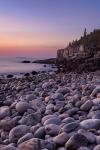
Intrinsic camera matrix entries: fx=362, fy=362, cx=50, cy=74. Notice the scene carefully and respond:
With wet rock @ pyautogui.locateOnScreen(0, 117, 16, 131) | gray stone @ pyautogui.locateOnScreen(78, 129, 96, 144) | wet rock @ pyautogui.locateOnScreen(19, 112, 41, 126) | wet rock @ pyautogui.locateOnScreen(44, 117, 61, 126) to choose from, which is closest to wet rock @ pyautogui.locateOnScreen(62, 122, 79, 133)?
gray stone @ pyautogui.locateOnScreen(78, 129, 96, 144)

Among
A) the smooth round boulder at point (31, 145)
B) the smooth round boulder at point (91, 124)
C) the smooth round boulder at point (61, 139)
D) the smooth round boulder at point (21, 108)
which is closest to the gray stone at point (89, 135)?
the smooth round boulder at point (61, 139)

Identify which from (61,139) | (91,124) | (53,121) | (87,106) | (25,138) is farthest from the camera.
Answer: (87,106)

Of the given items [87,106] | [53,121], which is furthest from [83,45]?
[53,121]

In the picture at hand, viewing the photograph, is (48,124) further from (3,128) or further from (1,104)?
(1,104)

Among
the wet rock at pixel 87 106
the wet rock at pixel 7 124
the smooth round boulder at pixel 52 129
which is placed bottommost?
the wet rock at pixel 7 124

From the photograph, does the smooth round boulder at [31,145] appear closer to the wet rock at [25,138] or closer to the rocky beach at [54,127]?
the rocky beach at [54,127]

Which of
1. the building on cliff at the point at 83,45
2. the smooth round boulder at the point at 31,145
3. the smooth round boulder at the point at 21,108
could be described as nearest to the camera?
the smooth round boulder at the point at 31,145

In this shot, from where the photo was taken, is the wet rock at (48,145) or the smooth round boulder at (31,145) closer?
the smooth round boulder at (31,145)

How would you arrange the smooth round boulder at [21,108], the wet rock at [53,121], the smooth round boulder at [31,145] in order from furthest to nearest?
the smooth round boulder at [21,108] → the wet rock at [53,121] → the smooth round boulder at [31,145]

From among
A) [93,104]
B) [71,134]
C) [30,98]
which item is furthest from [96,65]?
[71,134]

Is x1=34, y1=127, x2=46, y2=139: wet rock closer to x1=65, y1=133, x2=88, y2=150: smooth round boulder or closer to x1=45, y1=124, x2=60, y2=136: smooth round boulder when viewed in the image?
x1=45, y1=124, x2=60, y2=136: smooth round boulder

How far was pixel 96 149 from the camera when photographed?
4.33 metres

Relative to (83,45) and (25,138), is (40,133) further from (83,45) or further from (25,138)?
(83,45)

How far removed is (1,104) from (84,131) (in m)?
3.92
